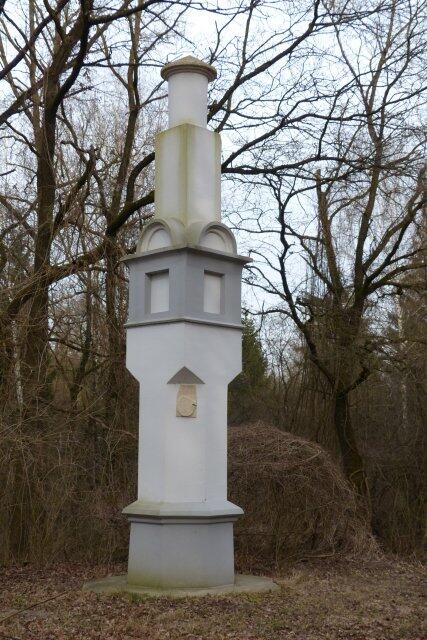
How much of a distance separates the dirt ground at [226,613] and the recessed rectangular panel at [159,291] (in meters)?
3.23

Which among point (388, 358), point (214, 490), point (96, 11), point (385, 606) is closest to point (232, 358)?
point (214, 490)

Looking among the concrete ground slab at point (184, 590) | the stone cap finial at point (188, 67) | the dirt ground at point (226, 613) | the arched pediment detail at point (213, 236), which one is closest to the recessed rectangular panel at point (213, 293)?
the arched pediment detail at point (213, 236)

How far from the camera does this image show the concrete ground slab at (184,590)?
353 inches

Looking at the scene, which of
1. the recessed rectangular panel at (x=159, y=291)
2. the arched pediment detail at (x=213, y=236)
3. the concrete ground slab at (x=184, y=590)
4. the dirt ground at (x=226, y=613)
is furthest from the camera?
the recessed rectangular panel at (x=159, y=291)

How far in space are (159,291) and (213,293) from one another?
2.09ft

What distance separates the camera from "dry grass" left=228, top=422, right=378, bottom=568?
461 inches

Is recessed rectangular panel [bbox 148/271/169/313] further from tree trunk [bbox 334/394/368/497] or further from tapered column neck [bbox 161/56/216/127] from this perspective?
tree trunk [bbox 334/394/368/497]

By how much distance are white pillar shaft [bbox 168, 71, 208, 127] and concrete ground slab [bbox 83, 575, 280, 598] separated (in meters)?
5.38

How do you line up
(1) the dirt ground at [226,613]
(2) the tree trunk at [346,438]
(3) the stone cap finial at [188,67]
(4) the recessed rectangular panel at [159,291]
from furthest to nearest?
(2) the tree trunk at [346,438], (3) the stone cap finial at [188,67], (4) the recessed rectangular panel at [159,291], (1) the dirt ground at [226,613]

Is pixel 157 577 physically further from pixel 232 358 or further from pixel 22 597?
pixel 232 358

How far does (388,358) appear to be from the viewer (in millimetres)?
16438

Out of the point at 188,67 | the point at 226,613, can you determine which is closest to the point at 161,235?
the point at 188,67

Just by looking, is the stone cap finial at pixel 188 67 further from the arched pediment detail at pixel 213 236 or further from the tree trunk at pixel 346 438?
the tree trunk at pixel 346 438

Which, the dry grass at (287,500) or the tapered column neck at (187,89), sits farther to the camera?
the dry grass at (287,500)
